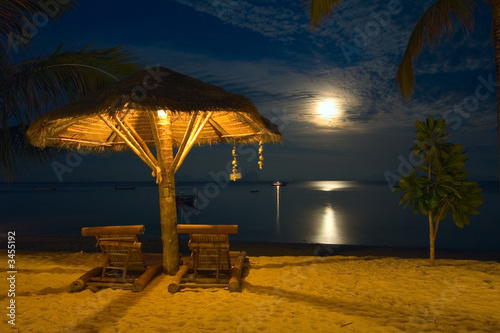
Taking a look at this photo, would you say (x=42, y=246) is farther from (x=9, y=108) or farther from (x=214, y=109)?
(x=214, y=109)

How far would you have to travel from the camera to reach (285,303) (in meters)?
3.61

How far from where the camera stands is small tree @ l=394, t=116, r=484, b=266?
15.6ft

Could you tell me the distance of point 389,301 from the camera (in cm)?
362

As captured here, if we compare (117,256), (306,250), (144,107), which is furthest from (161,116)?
(306,250)

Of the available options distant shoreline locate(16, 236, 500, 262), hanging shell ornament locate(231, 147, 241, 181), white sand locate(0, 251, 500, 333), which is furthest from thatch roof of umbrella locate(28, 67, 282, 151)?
distant shoreline locate(16, 236, 500, 262)

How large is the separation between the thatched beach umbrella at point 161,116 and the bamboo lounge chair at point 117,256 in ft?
1.47

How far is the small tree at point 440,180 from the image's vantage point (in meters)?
4.74

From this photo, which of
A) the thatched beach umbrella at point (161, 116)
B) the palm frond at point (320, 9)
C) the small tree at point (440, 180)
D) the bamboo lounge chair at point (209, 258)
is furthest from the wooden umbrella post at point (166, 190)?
the small tree at point (440, 180)

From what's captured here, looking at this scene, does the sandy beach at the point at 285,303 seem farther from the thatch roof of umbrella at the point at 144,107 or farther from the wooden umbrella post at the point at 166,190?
the thatch roof of umbrella at the point at 144,107

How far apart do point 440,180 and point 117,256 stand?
4.60 m

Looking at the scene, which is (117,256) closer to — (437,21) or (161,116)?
(161,116)

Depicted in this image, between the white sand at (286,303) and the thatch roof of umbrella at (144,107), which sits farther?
the thatch roof of umbrella at (144,107)

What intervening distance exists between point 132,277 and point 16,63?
452 cm

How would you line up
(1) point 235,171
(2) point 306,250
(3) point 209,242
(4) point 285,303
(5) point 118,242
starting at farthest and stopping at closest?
(2) point 306,250, (1) point 235,171, (3) point 209,242, (5) point 118,242, (4) point 285,303
